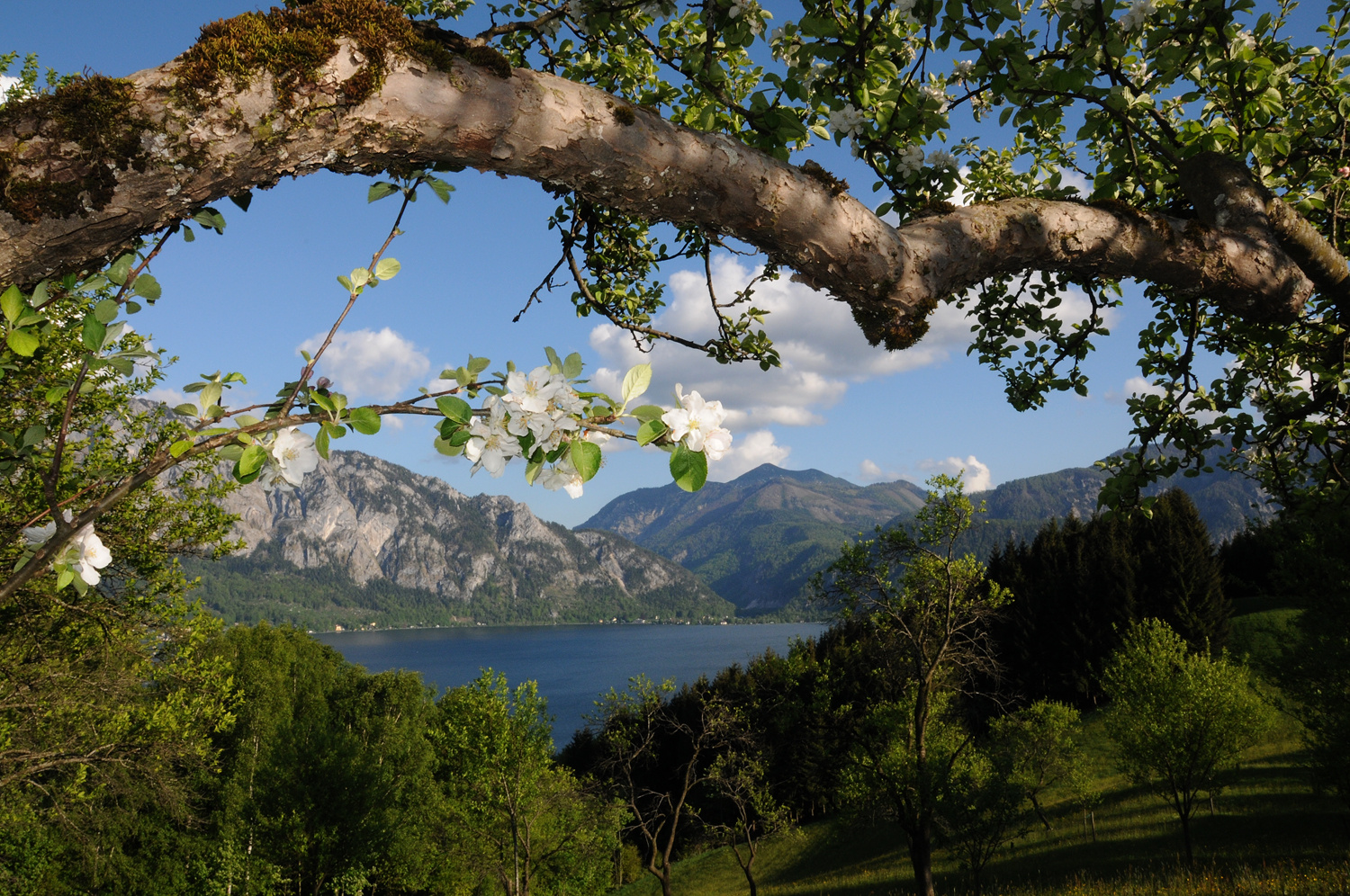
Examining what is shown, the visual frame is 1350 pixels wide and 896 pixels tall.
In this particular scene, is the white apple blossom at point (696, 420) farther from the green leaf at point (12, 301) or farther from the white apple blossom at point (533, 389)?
the green leaf at point (12, 301)

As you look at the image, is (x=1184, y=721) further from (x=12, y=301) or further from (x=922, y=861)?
(x=12, y=301)

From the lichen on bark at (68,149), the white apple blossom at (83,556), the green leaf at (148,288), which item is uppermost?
the lichen on bark at (68,149)

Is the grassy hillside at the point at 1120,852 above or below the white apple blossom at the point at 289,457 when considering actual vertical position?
below

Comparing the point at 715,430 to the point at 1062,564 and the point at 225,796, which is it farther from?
the point at 1062,564

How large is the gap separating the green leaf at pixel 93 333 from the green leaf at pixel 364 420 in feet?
1.72

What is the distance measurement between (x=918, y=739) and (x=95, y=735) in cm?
1650

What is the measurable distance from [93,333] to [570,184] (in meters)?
1.24

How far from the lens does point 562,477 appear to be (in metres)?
1.46

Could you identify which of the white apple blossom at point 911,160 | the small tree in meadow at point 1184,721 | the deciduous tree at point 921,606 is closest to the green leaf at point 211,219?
the white apple blossom at point 911,160

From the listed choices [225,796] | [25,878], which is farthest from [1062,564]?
[25,878]

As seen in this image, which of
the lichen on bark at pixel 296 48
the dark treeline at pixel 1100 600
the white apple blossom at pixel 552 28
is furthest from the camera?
the dark treeline at pixel 1100 600

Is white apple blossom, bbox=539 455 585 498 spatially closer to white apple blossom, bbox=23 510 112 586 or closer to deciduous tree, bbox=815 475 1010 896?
white apple blossom, bbox=23 510 112 586

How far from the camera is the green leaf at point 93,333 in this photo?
1.35 metres

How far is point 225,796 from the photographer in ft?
88.9
